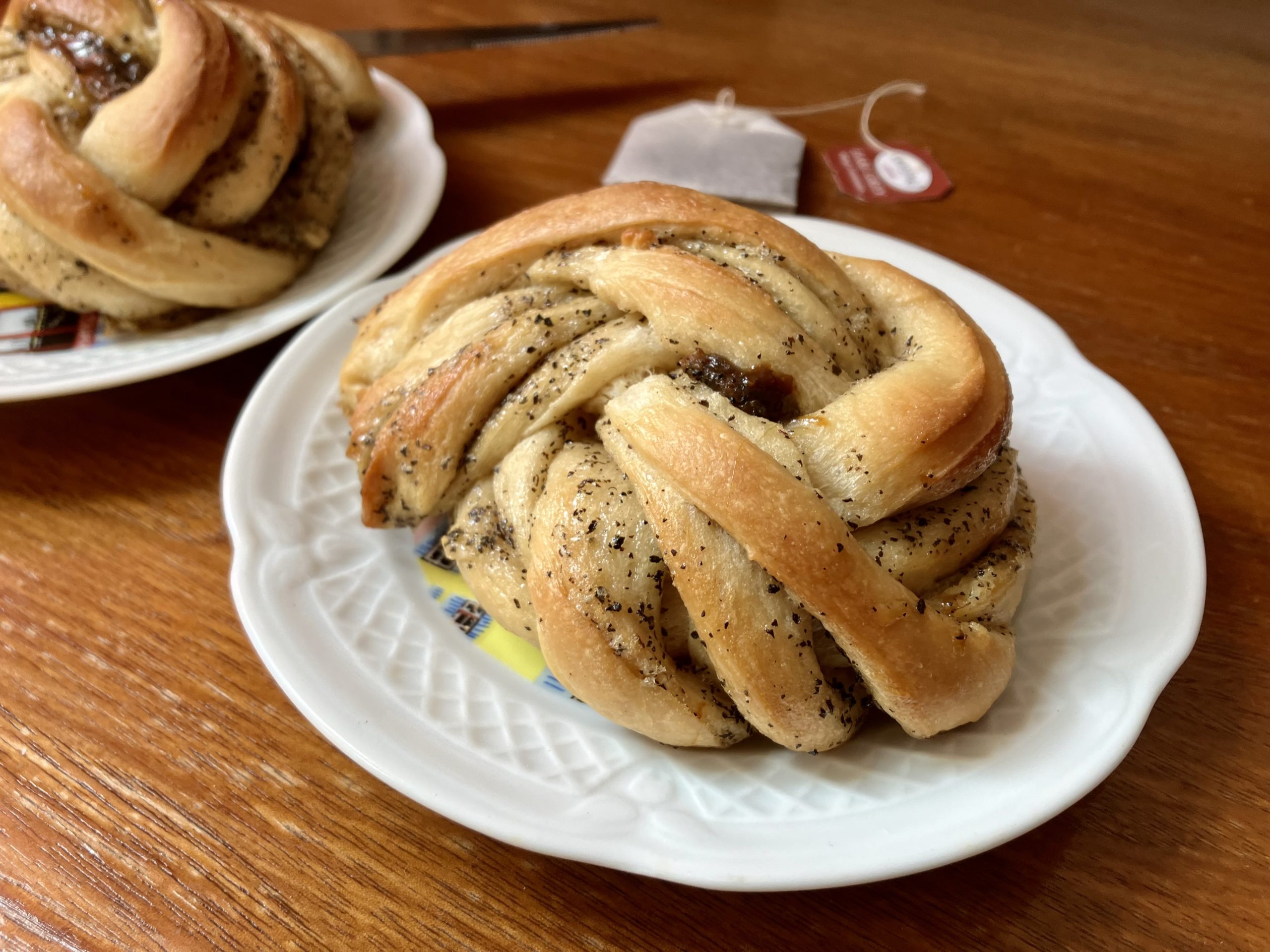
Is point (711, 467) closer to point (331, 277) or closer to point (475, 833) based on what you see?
point (475, 833)

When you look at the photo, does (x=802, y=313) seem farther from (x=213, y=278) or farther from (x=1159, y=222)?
(x=1159, y=222)

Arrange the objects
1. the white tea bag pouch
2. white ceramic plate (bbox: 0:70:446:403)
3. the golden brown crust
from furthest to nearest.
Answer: the white tea bag pouch
white ceramic plate (bbox: 0:70:446:403)
the golden brown crust

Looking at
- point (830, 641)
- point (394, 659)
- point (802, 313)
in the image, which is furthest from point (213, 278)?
point (830, 641)

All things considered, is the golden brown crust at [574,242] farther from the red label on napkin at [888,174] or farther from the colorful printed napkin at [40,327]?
the red label on napkin at [888,174]

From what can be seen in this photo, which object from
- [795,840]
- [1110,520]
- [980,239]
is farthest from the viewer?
[980,239]

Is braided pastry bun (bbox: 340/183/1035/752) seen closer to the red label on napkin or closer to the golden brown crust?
the golden brown crust

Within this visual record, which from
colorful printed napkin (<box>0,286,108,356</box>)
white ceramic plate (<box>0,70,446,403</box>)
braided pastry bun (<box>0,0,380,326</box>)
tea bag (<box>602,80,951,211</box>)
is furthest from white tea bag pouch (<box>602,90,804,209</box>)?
colorful printed napkin (<box>0,286,108,356</box>)
